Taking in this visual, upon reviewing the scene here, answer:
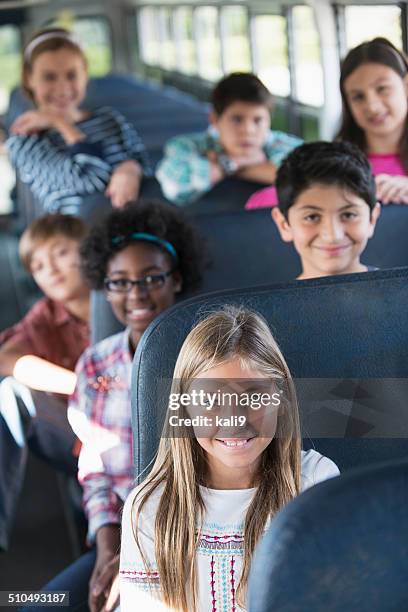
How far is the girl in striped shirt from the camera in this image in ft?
10.2

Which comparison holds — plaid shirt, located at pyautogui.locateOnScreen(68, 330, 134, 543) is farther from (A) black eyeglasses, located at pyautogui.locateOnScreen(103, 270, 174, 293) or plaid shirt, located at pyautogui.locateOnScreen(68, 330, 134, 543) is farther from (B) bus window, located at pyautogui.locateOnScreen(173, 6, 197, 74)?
(B) bus window, located at pyautogui.locateOnScreen(173, 6, 197, 74)

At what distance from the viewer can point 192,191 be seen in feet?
8.86

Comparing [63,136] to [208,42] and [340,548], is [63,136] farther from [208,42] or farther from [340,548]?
[208,42]

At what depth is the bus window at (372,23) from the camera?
246 cm

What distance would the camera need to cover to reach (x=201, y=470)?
1.20m

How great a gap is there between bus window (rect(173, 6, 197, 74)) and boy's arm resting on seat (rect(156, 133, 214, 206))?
361 centimetres

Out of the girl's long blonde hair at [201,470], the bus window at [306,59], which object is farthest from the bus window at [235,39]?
the girl's long blonde hair at [201,470]

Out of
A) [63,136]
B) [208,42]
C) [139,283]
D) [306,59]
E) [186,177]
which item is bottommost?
[139,283]

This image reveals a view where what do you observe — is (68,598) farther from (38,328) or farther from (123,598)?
(38,328)

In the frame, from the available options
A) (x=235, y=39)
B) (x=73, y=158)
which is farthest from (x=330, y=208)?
(x=235, y=39)

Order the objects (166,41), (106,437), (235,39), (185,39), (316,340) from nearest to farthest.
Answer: (316,340) → (106,437) → (235,39) → (185,39) → (166,41)

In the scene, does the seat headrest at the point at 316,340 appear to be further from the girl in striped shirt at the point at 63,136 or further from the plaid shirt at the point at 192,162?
the girl in striped shirt at the point at 63,136

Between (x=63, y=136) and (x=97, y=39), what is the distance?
519 cm

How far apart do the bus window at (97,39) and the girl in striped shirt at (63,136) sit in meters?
4.71
